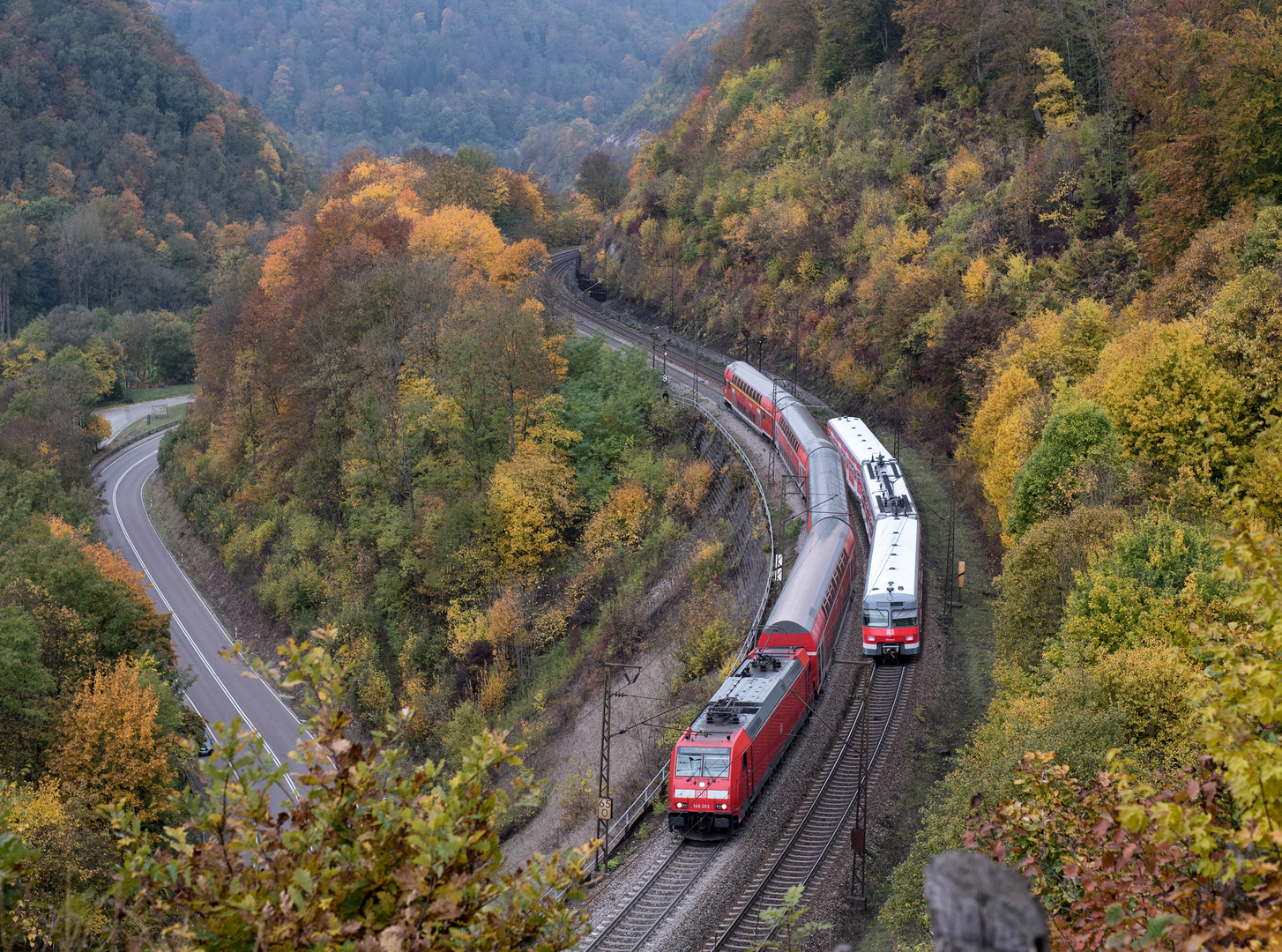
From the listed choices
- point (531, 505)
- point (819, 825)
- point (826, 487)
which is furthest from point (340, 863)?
point (531, 505)

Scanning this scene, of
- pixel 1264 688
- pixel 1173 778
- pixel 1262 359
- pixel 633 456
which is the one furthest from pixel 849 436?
pixel 1264 688

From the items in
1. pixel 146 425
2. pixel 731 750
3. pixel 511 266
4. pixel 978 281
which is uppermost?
pixel 978 281

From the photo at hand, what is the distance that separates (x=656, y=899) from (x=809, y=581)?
12.5m

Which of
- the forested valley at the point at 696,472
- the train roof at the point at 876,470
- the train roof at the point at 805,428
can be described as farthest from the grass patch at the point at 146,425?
the train roof at the point at 876,470

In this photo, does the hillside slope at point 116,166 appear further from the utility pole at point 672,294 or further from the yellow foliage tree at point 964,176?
the yellow foliage tree at point 964,176

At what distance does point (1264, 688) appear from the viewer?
24.6 ft

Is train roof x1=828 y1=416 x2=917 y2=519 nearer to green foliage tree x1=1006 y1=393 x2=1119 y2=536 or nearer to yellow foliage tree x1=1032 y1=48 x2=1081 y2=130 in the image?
green foliage tree x1=1006 y1=393 x2=1119 y2=536

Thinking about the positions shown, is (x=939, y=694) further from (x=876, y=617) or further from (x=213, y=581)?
(x=213, y=581)

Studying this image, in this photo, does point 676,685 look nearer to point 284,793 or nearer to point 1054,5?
point 284,793

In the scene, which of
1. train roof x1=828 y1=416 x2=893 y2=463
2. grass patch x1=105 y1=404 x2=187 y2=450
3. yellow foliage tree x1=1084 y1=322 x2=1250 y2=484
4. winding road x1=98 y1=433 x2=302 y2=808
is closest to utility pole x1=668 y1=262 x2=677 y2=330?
train roof x1=828 y1=416 x2=893 y2=463

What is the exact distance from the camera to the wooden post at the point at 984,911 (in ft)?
13.3

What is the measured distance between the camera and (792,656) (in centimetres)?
2880

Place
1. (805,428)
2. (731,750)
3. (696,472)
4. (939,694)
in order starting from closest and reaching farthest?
(731,750), (939,694), (805,428), (696,472)

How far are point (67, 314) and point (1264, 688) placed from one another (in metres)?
120
